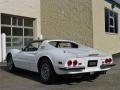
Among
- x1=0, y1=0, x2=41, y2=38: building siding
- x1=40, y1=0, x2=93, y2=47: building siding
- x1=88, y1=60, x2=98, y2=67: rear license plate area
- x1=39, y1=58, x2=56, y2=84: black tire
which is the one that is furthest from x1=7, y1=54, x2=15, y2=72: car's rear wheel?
x1=40, y1=0, x2=93, y2=47: building siding

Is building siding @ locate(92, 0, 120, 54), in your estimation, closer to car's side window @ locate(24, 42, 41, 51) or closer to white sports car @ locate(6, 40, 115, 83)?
car's side window @ locate(24, 42, 41, 51)

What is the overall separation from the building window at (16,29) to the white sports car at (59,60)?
6831 mm

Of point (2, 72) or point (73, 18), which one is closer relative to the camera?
point (2, 72)

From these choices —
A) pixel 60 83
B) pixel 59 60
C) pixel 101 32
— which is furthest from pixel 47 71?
pixel 101 32

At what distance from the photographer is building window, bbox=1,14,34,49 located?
57.1ft

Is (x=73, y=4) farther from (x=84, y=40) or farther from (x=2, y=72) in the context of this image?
(x=2, y=72)

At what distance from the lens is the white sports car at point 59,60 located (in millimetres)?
8883

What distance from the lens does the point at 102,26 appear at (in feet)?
64.0

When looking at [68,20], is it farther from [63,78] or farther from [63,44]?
[63,78]

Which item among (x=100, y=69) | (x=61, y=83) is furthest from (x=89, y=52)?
(x=61, y=83)

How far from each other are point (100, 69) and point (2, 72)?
14.2ft

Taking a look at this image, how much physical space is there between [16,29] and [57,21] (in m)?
2.80

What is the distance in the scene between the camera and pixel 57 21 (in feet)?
63.7

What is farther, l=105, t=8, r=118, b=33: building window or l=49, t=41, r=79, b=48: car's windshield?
l=105, t=8, r=118, b=33: building window
